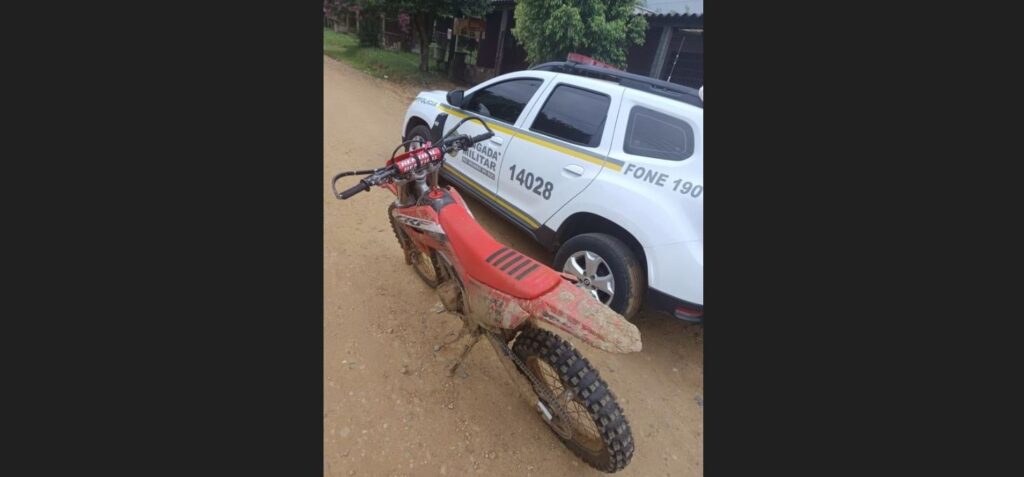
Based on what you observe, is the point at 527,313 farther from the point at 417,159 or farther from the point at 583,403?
the point at 417,159

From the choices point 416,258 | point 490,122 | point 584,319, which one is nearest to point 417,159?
point 416,258

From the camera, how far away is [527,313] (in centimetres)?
199

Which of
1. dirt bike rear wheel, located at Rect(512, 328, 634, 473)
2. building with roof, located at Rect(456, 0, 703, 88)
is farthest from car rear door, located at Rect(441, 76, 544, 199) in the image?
building with roof, located at Rect(456, 0, 703, 88)

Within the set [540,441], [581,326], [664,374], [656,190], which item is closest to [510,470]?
[540,441]

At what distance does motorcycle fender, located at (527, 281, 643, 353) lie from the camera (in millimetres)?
1793

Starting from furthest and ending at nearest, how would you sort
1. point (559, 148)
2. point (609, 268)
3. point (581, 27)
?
point (581, 27), point (559, 148), point (609, 268)

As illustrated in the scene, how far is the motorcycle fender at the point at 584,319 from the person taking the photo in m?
1.79

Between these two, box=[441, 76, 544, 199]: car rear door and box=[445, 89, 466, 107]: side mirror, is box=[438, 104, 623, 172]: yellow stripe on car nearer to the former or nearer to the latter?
box=[441, 76, 544, 199]: car rear door

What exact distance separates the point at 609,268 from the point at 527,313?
119cm

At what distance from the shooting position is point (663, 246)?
106 inches

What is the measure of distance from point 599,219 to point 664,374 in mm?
1179

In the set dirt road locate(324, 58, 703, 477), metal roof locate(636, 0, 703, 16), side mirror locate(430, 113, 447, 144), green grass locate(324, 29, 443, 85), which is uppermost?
metal roof locate(636, 0, 703, 16)

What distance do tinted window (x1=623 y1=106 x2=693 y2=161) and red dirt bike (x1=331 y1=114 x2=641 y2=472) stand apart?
127 cm

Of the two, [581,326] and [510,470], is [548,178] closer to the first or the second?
[581,326]
